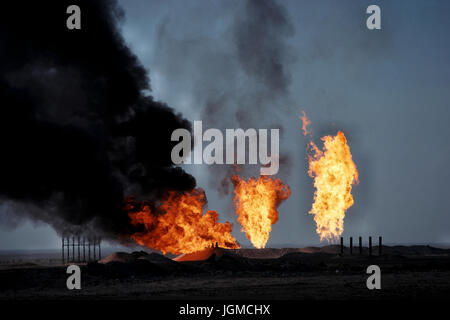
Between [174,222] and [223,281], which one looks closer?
[223,281]

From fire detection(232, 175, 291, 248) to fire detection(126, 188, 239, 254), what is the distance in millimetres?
3955

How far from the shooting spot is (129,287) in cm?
3831

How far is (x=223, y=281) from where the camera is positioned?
136 ft

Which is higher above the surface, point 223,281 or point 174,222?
point 174,222

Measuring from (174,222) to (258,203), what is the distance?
10238 millimetres

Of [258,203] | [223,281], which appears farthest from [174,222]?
[223,281]

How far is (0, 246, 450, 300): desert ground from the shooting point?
32375 mm

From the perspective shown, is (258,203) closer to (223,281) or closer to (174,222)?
(174,222)

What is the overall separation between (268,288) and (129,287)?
928 centimetres

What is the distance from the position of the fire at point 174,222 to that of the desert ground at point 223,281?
2.84 m

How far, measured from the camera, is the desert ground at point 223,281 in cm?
3238
